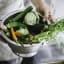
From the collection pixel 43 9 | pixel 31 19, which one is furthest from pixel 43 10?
pixel 31 19

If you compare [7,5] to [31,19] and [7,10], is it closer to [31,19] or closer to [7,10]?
[7,10]

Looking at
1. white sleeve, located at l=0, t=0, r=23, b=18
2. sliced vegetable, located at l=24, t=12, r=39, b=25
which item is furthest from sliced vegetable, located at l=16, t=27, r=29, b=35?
white sleeve, located at l=0, t=0, r=23, b=18

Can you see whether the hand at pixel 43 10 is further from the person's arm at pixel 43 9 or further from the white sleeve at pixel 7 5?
the white sleeve at pixel 7 5

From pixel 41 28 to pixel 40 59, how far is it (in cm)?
15

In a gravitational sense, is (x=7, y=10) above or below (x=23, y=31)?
above

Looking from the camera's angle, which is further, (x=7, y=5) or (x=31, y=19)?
(x=7, y=5)

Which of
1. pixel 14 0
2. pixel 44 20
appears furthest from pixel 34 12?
pixel 14 0

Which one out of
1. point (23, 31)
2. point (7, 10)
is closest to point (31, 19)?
point (23, 31)

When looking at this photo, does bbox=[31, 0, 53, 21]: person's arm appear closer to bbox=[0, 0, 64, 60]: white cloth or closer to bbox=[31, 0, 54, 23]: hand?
bbox=[31, 0, 54, 23]: hand

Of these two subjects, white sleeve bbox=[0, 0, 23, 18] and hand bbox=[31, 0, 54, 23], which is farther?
white sleeve bbox=[0, 0, 23, 18]

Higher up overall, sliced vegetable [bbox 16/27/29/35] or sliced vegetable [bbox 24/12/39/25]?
sliced vegetable [bbox 24/12/39/25]

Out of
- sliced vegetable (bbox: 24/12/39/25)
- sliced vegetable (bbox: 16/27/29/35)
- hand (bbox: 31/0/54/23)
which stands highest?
hand (bbox: 31/0/54/23)

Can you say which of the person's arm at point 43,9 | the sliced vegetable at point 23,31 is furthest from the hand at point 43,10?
the sliced vegetable at point 23,31

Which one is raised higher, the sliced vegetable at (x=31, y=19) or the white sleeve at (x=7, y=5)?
the white sleeve at (x=7, y=5)
